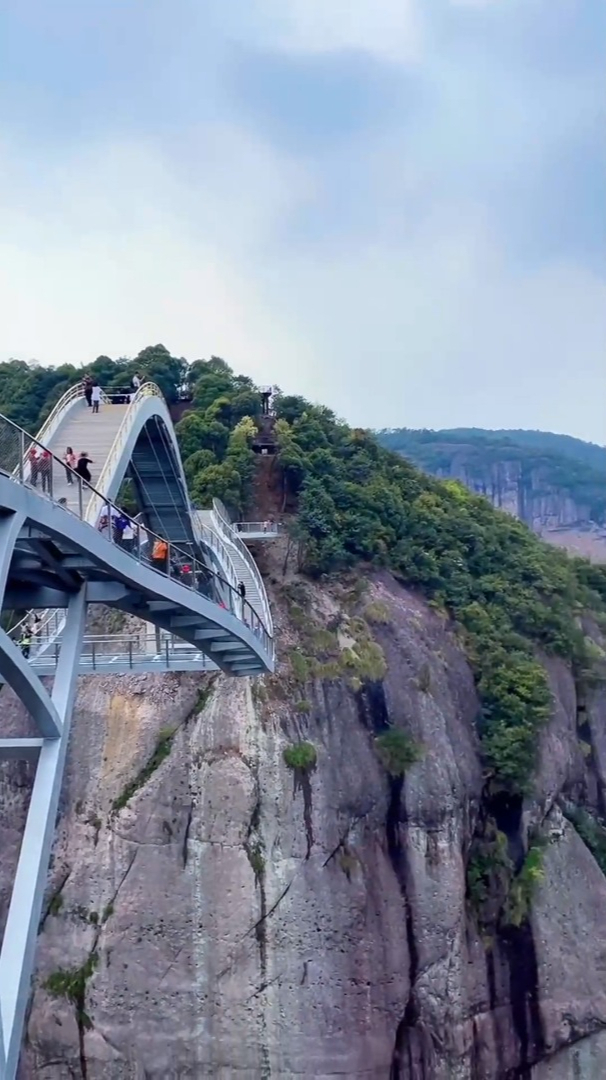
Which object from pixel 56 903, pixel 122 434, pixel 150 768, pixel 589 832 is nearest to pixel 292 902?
pixel 150 768

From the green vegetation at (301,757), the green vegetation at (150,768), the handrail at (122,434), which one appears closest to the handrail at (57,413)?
the handrail at (122,434)

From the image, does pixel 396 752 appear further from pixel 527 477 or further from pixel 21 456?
pixel 527 477

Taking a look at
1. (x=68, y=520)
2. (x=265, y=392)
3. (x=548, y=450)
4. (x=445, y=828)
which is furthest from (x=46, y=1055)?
(x=548, y=450)

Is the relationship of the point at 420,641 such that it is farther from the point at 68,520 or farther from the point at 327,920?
the point at 68,520

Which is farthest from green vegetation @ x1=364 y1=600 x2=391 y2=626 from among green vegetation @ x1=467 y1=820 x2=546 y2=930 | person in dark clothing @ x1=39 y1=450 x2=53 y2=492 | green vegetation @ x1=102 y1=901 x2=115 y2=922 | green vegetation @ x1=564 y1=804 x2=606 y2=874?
person in dark clothing @ x1=39 y1=450 x2=53 y2=492

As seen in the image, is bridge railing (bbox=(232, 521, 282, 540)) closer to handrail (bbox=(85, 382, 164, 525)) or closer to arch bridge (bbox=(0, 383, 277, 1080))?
arch bridge (bbox=(0, 383, 277, 1080))

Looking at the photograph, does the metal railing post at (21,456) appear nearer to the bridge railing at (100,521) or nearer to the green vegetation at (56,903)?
the bridge railing at (100,521)

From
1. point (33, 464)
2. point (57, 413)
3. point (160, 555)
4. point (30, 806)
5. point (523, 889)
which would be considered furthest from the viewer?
point (523, 889)
